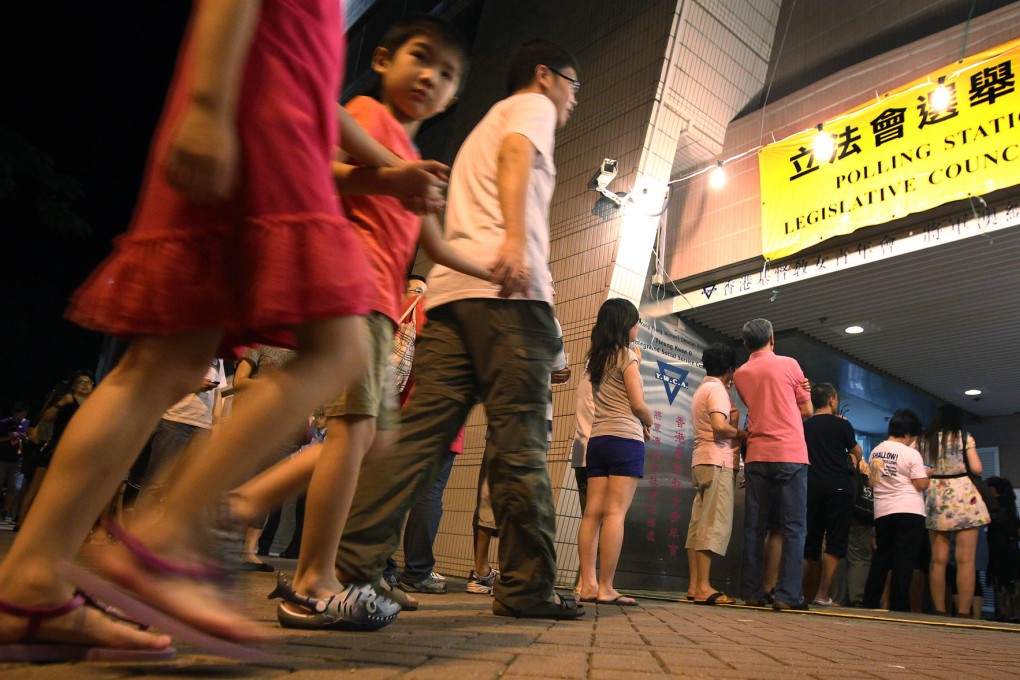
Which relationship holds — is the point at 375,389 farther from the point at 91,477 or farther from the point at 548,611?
the point at 548,611

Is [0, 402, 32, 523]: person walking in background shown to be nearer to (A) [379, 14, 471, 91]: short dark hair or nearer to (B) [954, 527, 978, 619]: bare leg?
(A) [379, 14, 471, 91]: short dark hair

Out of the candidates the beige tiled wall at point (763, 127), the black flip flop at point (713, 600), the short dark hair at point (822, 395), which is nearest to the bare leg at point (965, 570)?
the short dark hair at point (822, 395)

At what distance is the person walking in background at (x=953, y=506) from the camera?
19.4ft

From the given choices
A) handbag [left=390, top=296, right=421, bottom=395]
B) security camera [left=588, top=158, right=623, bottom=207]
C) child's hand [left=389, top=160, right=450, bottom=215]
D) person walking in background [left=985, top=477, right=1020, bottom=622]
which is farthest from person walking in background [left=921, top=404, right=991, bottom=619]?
child's hand [left=389, top=160, right=450, bottom=215]

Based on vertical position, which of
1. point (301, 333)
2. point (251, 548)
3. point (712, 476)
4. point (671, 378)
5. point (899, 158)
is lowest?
point (251, 548)

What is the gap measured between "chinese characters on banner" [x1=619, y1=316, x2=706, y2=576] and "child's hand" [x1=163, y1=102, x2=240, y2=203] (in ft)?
18.4

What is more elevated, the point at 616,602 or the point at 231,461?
the point at 231,461

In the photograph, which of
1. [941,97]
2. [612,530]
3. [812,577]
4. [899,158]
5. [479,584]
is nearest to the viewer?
[612,530]

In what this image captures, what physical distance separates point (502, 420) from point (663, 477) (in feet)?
15.2

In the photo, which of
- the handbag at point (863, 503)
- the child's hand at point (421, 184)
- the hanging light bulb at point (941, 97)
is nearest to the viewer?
the child's hand at point (421, 184)

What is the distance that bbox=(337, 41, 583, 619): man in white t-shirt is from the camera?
2205 millimetres

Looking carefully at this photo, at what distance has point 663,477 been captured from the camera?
656 centimetres

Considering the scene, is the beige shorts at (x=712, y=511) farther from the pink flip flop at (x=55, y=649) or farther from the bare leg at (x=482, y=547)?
the pink flip flop at (x=55, y=649)

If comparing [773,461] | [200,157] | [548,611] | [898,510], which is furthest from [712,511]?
[200,157]
